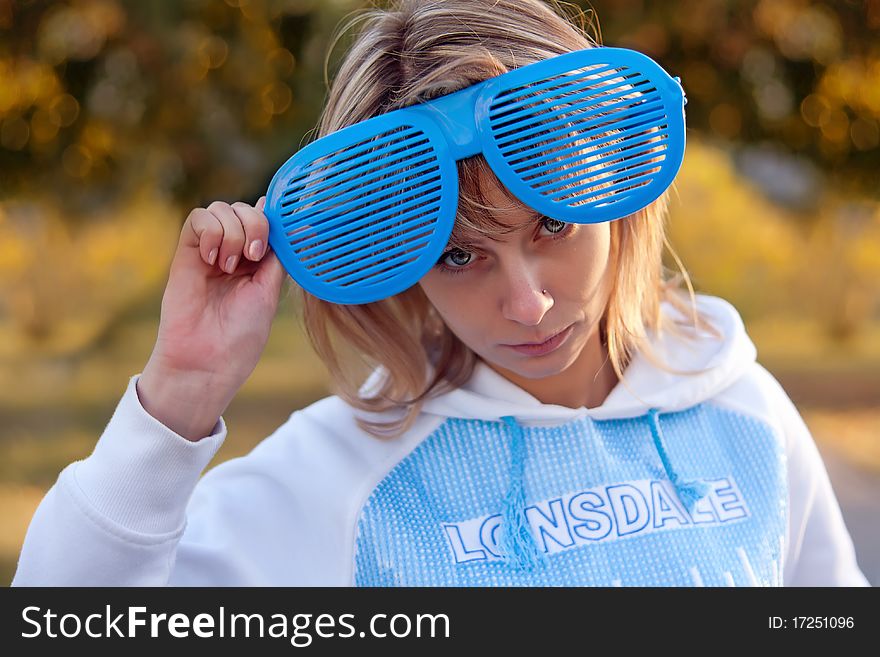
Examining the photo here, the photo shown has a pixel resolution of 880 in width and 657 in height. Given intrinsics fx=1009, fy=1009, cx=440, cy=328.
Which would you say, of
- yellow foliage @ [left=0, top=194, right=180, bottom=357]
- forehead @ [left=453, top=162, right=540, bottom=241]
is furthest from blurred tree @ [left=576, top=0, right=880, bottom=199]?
forehead @ [left=453, top=162, right=540, bottom=241]

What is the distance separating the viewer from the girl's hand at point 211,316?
122 centimetres

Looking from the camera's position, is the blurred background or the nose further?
the blurred background

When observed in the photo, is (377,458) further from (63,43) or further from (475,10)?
(63,43)

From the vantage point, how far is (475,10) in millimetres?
1315

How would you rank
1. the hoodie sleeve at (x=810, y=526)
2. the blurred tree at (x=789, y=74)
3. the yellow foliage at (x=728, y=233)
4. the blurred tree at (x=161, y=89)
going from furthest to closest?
the yellow foliage at (x=728, y=233)
the blurred tree at (x=789, y=74)
the blurred tree at (x=161, y=89)
the hoodie sleeve at (x=810, y=526)

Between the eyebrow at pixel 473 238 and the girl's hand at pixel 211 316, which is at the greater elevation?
the eyebrow at pixel 473 238

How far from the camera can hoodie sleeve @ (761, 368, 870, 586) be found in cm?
153

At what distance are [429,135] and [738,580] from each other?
741 mm

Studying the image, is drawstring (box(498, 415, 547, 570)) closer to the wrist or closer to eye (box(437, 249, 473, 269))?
eye (box(437, 249, 473, 269))

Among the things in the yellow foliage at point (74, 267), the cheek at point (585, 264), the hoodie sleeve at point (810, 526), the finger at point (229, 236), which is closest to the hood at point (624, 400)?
the hoodie sleeve at point (810, 526)

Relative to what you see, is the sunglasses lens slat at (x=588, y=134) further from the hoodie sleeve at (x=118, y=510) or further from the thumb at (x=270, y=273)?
the hoodie sleeve at (x=118, y=510)

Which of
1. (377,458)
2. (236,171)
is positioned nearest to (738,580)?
(377,458)

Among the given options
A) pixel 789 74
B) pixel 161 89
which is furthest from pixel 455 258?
pixel 789 74

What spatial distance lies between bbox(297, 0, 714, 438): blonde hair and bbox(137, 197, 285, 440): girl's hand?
18cm
